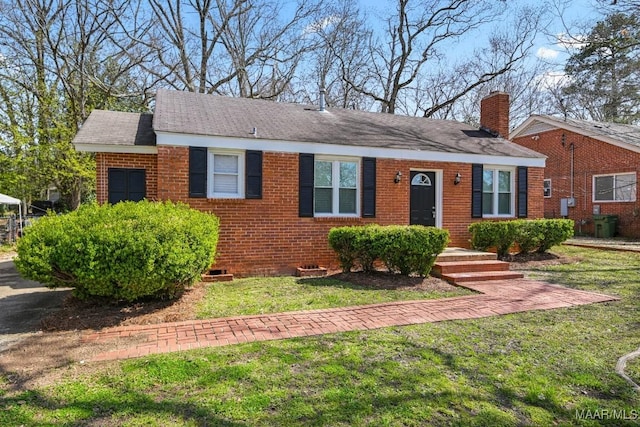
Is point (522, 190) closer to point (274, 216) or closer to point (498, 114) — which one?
point (498, 114)

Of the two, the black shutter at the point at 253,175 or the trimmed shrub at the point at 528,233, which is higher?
the black shutter at the point at 253,175

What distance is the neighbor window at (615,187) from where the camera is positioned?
654 inches

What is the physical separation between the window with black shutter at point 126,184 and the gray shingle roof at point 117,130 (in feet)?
2.12

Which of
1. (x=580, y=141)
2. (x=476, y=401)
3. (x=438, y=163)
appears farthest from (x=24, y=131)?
(x=580, y=141)

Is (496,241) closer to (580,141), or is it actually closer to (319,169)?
Result: (319,169)

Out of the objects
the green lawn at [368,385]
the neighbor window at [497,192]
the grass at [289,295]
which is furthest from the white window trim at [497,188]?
the green lawn at [368,385]

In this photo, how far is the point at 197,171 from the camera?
26.9 ft

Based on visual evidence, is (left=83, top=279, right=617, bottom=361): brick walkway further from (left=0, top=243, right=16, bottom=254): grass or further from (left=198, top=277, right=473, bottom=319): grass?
(left=0, top=243, right=16, bottom=254): grass

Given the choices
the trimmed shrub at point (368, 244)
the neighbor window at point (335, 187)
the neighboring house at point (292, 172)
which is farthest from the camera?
the neighbor window at point (335, 187)

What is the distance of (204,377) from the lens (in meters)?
3.52

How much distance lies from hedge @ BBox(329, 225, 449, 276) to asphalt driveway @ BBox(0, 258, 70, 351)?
530 cm

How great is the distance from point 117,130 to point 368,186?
20.0 ft

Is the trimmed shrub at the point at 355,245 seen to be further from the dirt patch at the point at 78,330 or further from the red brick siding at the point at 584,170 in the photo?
the red brick siding at the point at 584,170

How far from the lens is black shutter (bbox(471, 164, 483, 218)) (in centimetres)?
1073
